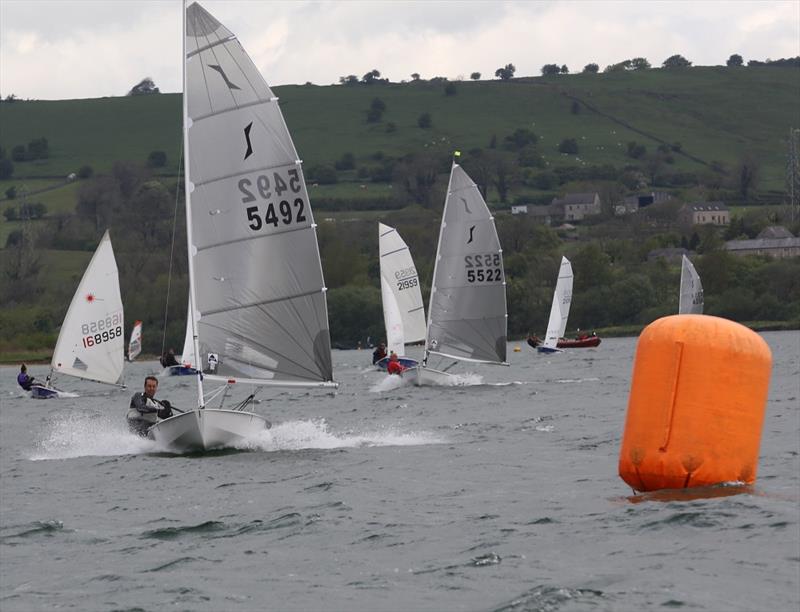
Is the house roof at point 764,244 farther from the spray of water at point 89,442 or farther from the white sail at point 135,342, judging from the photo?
the spray of water at point 89,442

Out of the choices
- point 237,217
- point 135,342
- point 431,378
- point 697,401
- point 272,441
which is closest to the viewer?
point 697,401

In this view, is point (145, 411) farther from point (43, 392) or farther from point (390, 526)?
point (43, 392)

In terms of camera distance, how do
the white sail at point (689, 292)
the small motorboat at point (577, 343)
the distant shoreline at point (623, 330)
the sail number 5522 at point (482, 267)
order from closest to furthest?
the sail number 5522 at point (482, 267) < the white sail at point (689, 292) < the small motorboat at point (577, 343) < the distant shoreline at point (623, 330)

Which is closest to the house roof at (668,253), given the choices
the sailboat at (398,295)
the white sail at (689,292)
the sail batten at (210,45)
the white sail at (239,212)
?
the white sail at (689,292)

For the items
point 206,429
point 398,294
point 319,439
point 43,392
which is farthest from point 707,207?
point 206,429

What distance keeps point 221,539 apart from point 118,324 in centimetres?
3624

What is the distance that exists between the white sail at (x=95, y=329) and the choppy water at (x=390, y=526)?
2002 centimetres

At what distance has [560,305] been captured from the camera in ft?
270

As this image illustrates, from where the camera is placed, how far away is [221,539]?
16.3 meters

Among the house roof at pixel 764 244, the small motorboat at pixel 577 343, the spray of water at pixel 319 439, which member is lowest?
the small motorboat at pixel 577 343

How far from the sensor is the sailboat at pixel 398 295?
181 ft

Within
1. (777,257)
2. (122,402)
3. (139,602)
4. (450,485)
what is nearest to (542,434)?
(450,485)

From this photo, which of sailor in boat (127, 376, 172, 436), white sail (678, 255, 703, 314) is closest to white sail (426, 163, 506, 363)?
sailor in boat (127, 376, 172, 436)

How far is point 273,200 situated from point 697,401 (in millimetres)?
13223
